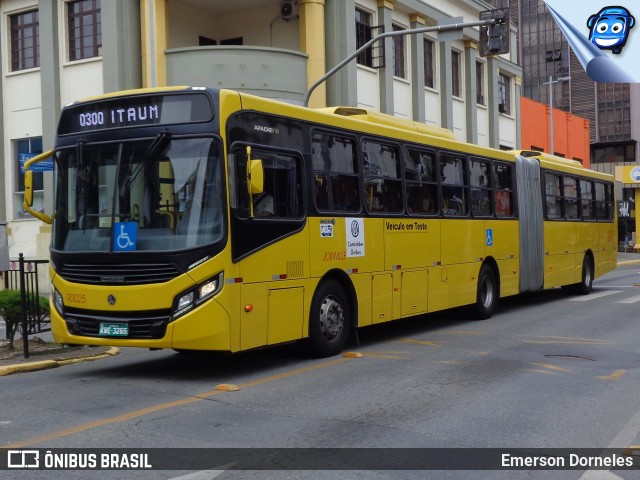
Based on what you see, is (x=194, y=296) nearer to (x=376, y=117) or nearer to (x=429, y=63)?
(x=376, y=117)

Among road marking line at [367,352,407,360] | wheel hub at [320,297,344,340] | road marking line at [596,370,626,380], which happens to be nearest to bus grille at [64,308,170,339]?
wheel hub at [320,297,344,340]

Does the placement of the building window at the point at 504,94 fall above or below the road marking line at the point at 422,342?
above

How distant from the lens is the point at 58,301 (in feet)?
32.9

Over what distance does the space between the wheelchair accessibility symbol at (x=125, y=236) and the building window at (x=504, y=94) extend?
3474 cm

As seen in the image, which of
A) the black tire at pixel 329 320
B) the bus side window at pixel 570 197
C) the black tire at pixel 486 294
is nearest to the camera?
the black tire at pixel 329 320

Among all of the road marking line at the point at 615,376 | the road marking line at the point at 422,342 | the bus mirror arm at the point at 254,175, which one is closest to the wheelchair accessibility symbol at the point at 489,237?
the road marking line at the point at 422,342

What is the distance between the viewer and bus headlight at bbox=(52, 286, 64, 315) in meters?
9.96

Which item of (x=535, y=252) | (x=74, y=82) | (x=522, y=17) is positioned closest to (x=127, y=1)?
(x=74, y=82)

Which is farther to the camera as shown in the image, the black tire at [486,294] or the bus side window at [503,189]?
the bus side window at [503,189]

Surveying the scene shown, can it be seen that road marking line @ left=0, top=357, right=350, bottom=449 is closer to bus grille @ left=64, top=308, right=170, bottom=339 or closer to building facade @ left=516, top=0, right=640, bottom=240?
bus grille @ left=64, top=308, right=170, bottom=339

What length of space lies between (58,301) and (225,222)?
242 cm

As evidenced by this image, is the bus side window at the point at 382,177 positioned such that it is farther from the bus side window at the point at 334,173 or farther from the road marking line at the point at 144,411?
the road marking line at the point at 144,411

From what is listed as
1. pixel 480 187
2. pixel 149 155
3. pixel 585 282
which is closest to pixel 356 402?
pixel 149 155

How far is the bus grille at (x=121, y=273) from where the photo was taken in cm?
916
